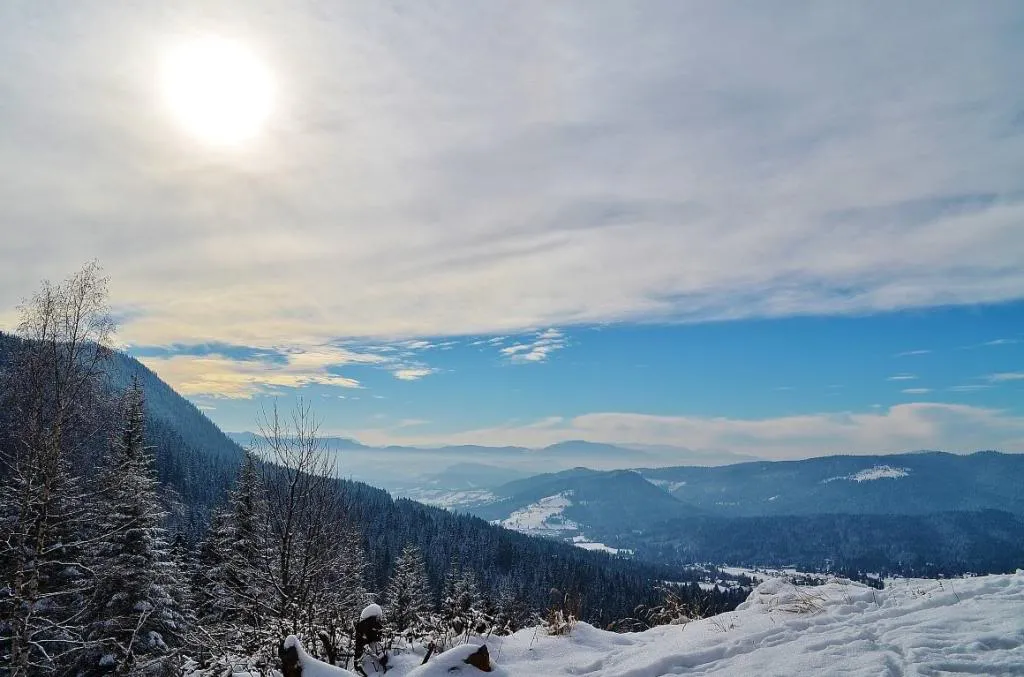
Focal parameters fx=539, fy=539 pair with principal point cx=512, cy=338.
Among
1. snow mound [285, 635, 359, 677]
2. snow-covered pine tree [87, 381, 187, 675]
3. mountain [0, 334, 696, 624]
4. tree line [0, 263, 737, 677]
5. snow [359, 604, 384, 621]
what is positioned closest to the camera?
snow mound [285, 635, 359, 677]

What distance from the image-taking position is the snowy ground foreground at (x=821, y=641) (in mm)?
4773

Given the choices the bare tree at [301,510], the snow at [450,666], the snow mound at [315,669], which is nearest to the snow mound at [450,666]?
the snow at [450,666]

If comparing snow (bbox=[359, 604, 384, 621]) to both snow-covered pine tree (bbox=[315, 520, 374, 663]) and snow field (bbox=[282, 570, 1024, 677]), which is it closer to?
snow field (bbox=[282, 570, 1024, 677])

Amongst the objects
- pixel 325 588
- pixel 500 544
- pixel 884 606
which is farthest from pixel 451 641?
pixel 500 544

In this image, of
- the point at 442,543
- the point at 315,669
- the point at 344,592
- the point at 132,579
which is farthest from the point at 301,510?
the point at 442,543

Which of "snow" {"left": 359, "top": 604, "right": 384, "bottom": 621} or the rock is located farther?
"snow" {"left": 359, "top": 604, "right": 384, "bottom": 621}

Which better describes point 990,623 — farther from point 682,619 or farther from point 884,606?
point 682,619

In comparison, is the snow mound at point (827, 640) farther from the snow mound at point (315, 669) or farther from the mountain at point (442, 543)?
the mountain at point (442, 543)

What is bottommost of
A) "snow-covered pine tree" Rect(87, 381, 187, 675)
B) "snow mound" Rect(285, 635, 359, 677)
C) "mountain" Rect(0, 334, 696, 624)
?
"mountain" Rect(0, 334, 696, 624)

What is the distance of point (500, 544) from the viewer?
120 meters

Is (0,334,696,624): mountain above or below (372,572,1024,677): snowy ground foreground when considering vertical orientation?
below

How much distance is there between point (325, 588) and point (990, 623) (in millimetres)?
13647

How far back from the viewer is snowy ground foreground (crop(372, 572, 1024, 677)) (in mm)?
4773

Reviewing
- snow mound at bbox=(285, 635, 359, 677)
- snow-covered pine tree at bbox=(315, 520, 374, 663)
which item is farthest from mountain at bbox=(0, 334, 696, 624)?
snow mound at bbox=(285, 635, 359, 677)
